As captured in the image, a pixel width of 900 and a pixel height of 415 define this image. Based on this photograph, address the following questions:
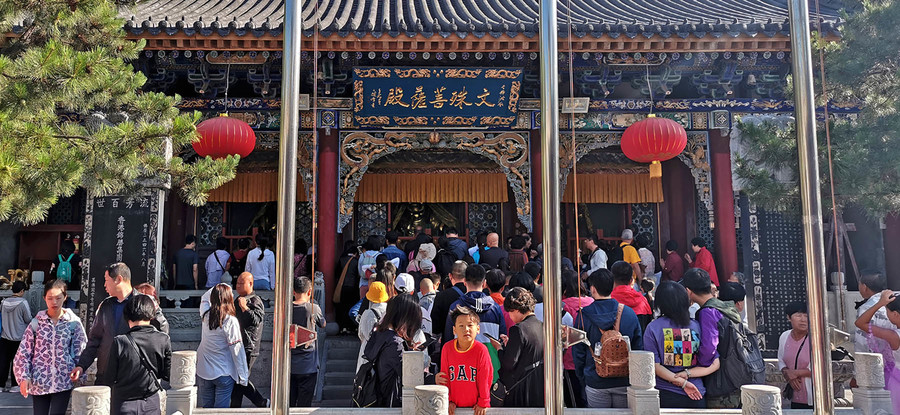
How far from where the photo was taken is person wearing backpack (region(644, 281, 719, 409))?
3.35 m

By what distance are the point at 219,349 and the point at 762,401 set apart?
10.6 ft

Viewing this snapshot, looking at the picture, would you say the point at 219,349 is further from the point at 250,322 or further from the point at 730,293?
the point at 730,293

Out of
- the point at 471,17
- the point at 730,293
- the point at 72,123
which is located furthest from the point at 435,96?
the point at 730,293

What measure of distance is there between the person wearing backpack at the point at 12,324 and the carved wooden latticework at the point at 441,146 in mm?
3365

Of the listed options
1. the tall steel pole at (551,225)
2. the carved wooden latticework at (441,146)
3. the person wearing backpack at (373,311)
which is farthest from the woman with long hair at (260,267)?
the tall steel pole at (551,225)

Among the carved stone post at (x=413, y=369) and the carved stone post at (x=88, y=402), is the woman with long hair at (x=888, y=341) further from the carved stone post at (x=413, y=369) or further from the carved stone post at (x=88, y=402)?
the carved stone post at (x=88, y=402)

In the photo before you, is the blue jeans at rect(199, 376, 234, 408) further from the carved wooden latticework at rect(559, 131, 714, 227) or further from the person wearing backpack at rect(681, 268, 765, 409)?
the carved wooden latticework at rect(559, 131, 714, 227)

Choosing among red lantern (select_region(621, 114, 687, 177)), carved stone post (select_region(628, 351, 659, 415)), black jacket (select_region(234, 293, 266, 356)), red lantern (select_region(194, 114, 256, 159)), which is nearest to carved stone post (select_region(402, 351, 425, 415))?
carved stone post (select_region(628, 351, 659, 415))

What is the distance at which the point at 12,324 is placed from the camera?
581cm

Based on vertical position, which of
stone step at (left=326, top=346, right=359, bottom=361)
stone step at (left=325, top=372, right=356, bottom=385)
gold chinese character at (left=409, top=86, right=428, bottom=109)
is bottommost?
stone step at (left=325, top=372, right=356, bottom=385)

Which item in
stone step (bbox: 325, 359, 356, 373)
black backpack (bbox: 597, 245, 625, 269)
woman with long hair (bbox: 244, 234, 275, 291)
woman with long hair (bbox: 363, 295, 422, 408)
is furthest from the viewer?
black backpack (bbox: 597, 245, 625, 269)

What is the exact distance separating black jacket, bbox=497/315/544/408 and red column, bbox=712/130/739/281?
508cm

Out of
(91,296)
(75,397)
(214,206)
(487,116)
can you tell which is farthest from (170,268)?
(75,397)

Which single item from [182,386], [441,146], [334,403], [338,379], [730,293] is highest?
[441,146]
